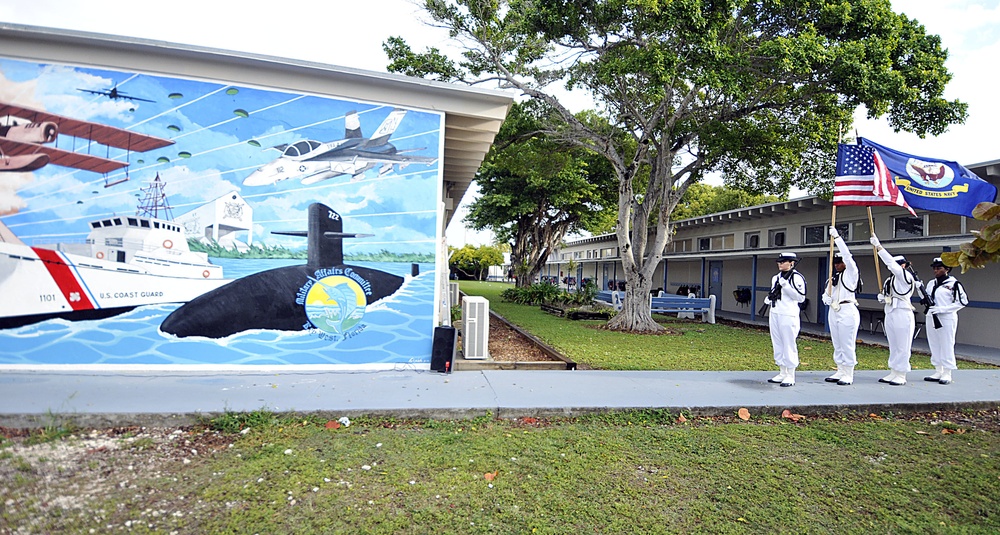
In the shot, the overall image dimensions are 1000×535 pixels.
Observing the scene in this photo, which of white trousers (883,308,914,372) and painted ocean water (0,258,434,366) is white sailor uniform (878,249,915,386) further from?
painted ocean water (0,258,434,366)

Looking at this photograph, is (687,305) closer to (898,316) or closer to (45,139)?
(898,316)

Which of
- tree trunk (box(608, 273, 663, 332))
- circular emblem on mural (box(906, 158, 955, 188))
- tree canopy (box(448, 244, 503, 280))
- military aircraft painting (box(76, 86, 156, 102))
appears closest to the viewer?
military aircraft painting (box(76, 86, 156, 102))

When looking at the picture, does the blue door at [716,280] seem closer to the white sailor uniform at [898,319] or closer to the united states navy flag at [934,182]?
the united states navy flag at [934,182]

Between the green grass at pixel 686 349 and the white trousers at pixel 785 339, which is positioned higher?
the white trousers at pixel 785 339

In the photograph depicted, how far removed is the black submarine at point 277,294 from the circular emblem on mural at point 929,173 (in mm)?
8299

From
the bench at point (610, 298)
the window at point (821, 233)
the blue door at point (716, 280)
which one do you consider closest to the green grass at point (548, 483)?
the window at point (821, 233)

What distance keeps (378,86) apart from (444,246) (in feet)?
17.7

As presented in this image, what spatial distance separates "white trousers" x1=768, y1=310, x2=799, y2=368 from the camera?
25.7 ft

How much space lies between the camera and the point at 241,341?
7.61m

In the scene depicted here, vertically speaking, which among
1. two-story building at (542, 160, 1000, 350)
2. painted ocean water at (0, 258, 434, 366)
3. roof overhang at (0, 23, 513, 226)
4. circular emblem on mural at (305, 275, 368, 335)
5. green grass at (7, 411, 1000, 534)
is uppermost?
roof overhang at (0, 23, 513, 226)

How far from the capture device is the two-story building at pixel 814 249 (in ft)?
43.7

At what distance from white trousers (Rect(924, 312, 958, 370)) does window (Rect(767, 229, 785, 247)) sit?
11340 mm

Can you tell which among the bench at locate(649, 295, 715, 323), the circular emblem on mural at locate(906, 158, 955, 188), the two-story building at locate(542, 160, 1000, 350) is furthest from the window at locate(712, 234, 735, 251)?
the circular emblem on mural at locate(906, 158, 955, 188)

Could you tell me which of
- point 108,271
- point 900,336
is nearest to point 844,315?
point 900,336
